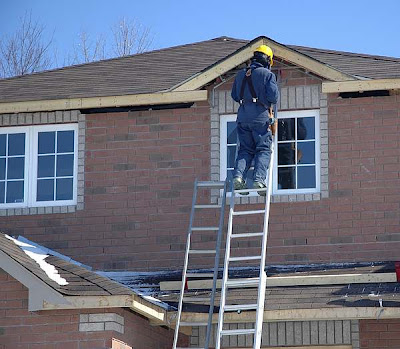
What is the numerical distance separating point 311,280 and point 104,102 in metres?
4.13

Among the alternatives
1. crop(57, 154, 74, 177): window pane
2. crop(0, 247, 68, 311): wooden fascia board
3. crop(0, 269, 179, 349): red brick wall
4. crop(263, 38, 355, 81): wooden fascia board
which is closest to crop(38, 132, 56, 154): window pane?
crop(57, 154, 74, 177): window pane

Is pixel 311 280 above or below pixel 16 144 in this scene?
below

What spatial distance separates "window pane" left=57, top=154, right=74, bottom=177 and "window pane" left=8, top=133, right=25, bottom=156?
0.56 metres

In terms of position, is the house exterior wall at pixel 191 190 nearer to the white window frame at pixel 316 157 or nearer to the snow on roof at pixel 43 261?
the white window frame at pixel 316 157

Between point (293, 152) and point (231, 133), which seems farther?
point (231, 133)

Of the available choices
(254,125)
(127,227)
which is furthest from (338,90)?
(127,227)

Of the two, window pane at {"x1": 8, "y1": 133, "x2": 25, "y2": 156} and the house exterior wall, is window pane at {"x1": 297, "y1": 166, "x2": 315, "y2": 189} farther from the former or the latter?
window pane at {"x1": 8, "y1": 133, "x2": 25, "y2": 156}

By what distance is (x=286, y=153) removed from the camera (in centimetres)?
1491

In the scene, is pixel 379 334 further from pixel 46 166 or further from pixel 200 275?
pixel 46 166

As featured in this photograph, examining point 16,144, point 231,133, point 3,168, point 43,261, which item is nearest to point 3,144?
point 16,144

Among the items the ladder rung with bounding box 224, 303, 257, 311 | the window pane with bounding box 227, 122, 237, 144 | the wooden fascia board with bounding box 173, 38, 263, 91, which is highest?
the wooden fascia board with bounding box 173, 38, 263, 91

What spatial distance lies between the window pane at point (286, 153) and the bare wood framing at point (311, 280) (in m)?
2.09

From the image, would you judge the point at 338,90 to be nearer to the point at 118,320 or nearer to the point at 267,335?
the point at 267,335

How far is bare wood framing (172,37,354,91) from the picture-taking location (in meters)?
14.6
